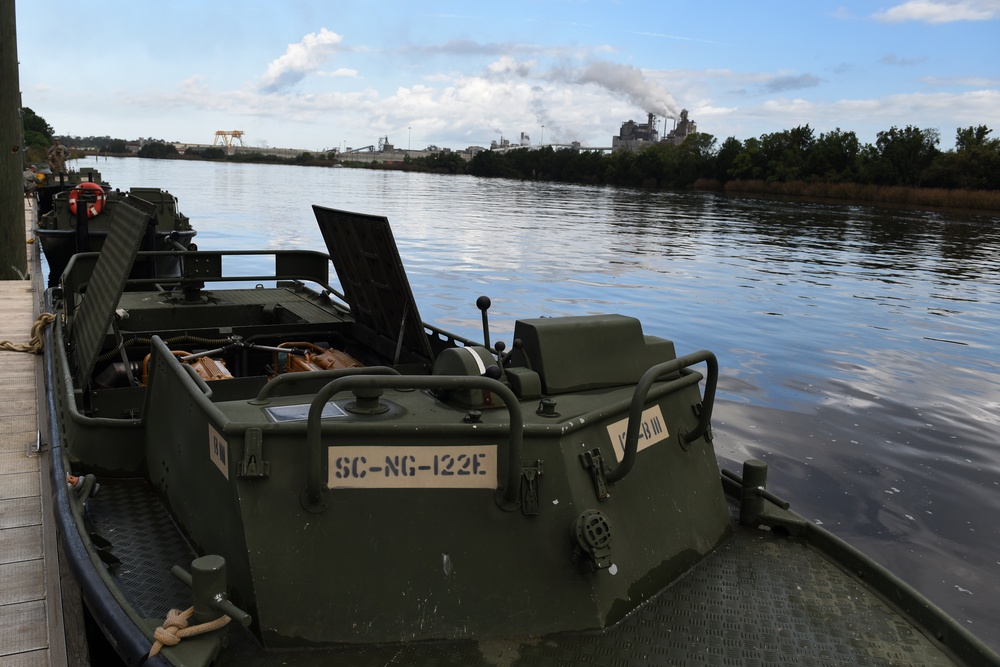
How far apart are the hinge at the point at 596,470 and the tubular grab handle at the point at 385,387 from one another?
40cm

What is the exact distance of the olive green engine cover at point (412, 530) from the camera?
3.58 m

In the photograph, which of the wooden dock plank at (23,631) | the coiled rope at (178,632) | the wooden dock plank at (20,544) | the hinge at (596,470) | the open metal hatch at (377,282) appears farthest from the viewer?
the open metal hatch at (377,282)

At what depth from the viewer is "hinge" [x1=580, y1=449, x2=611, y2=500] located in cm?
394

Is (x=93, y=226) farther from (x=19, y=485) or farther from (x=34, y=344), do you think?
(x=19, y=485)

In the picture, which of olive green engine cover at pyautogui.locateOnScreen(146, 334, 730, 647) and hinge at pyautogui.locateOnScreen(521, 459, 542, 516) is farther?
hinge at pyautogui.locateOnScreen(521, 459, 542, 516)

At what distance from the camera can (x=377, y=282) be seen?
22.8ft

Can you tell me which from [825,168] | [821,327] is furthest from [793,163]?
[821,327]

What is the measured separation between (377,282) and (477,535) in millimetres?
3546

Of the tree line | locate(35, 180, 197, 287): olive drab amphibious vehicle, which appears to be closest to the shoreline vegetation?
the tree line

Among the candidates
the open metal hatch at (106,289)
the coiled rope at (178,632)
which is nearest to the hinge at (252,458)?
the coiled rope at (178,632)

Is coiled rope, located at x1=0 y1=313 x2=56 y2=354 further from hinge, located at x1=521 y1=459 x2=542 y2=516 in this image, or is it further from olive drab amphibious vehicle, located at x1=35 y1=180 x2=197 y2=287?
olive drab amphibious vehicle, located at x1=35 y1=180 x2=197 y2=287

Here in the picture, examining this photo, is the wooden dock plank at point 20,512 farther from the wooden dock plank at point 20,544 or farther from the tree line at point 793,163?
the tree line at point 793,163

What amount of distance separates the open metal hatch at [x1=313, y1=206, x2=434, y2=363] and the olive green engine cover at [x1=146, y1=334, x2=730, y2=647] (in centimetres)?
247

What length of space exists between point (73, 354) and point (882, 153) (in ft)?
262
